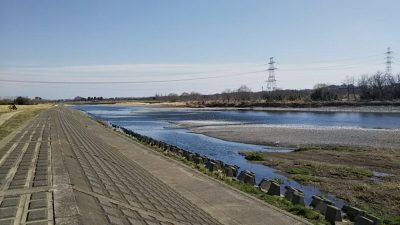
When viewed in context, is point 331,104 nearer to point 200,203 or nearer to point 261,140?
point 261,140

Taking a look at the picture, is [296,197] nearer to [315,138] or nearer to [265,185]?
[265,185]

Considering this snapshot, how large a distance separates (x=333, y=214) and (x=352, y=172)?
9.47 metres

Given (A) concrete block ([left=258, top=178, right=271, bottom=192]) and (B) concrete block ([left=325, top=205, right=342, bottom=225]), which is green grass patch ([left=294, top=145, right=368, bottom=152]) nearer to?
(A) concrete block ([left=258, top=178, right=271, bottom=192])

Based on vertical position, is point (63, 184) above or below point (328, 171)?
above

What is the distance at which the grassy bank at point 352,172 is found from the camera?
1452 centimetres

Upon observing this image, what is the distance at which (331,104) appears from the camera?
116625 mm

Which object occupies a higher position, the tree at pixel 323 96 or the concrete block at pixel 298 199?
the tree at pixel 323 96

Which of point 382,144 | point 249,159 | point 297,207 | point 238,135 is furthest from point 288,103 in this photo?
point 297,207

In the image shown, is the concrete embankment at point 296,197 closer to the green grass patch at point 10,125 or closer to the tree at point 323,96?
the green grass patch at point 10,125

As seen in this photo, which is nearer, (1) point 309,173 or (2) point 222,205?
(2) point 222,205

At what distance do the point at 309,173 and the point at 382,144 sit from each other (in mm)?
14968

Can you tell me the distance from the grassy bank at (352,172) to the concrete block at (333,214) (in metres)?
1.72

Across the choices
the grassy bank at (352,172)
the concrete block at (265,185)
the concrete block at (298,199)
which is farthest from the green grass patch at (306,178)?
the concrete block at (298,199)

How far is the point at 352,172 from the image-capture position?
797 inches
